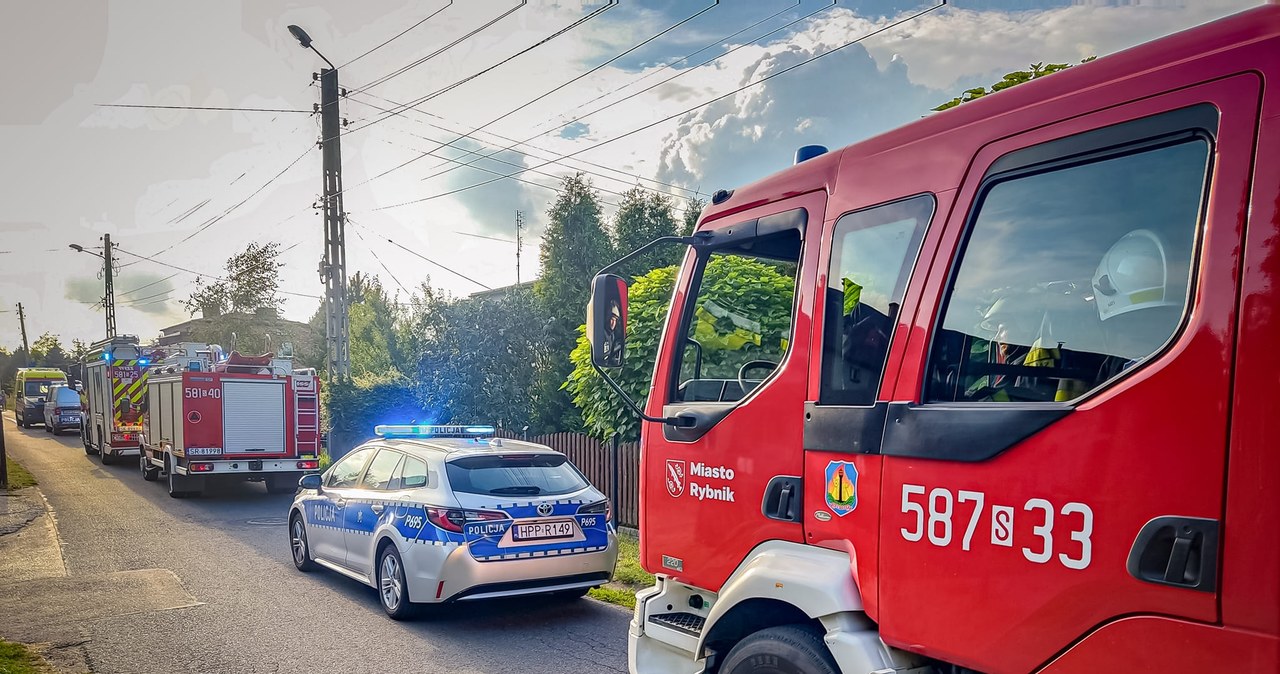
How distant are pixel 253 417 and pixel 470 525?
11436 millimetres

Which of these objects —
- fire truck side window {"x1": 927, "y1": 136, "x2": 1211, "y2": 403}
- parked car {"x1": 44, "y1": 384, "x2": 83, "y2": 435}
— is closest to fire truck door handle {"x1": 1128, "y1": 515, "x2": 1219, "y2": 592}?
fire truck side window {"x1": 927, "y1": 136, "x2": 1211, "y2": 403}

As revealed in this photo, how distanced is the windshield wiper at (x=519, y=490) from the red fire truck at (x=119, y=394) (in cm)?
1731

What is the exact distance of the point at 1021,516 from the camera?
2311 millimetres

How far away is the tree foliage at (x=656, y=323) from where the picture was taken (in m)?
3.54

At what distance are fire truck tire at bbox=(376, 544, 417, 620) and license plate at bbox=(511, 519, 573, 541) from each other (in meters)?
1.02

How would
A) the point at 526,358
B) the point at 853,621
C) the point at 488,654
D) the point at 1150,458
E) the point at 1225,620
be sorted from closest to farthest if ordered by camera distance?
the point at 1225,620 < the point at 1150,458 < the point at 853,621 < the point at 488,654 < the point at 526,358

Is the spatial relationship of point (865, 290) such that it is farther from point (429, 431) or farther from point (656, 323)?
point (656, 323)

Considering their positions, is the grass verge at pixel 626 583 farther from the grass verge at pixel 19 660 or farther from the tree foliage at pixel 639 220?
the tree foliage at pixel 639 220

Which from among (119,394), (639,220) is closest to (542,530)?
(639,220)

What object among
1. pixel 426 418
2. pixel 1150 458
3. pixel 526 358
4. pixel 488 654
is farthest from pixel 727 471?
pixel 426 418

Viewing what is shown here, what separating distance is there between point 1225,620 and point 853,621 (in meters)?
1.14

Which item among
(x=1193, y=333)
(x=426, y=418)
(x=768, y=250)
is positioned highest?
(x=768, y=250)

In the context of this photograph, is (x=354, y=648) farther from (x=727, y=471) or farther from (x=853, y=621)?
(x=853, y=621)

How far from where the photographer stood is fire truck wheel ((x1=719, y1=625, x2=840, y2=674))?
2881 millimetres
